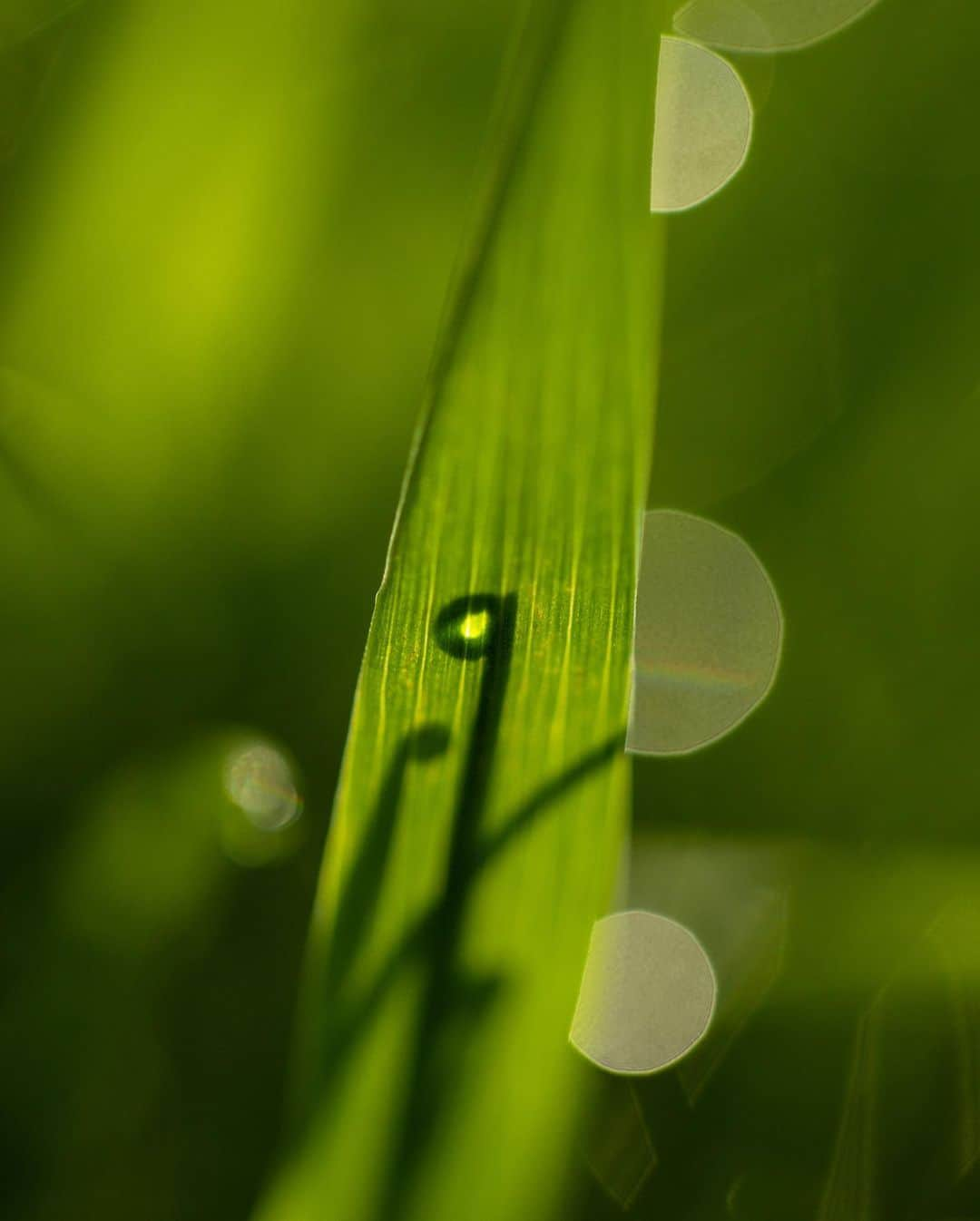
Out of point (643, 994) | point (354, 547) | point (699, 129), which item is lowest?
point (643, 994)

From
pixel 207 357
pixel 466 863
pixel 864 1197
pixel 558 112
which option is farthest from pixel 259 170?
pixel 864 1197

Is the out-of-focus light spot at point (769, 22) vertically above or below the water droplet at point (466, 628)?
above

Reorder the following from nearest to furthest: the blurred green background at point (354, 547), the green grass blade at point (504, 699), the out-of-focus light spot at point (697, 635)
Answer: the green grass blade at point (504, 699) → the blurred green background at point (354, 547) → the out-of-focus light spot at point (697, 635)

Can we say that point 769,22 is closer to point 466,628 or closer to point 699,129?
point 699,129

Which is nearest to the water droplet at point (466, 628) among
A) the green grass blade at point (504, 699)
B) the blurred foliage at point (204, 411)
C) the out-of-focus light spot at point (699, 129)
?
the green grass blade at point (504, 699)

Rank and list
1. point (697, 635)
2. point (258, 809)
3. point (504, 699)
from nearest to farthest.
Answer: point (504, 699), point (258, 809), point (697, 635)

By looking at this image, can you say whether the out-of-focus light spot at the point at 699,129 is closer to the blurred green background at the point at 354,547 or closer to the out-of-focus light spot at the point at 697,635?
the blurred green background at the point at 354,547

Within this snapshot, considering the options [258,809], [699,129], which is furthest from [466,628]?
[699,129]

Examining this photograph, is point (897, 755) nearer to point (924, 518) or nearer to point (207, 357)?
point (924, 518)
